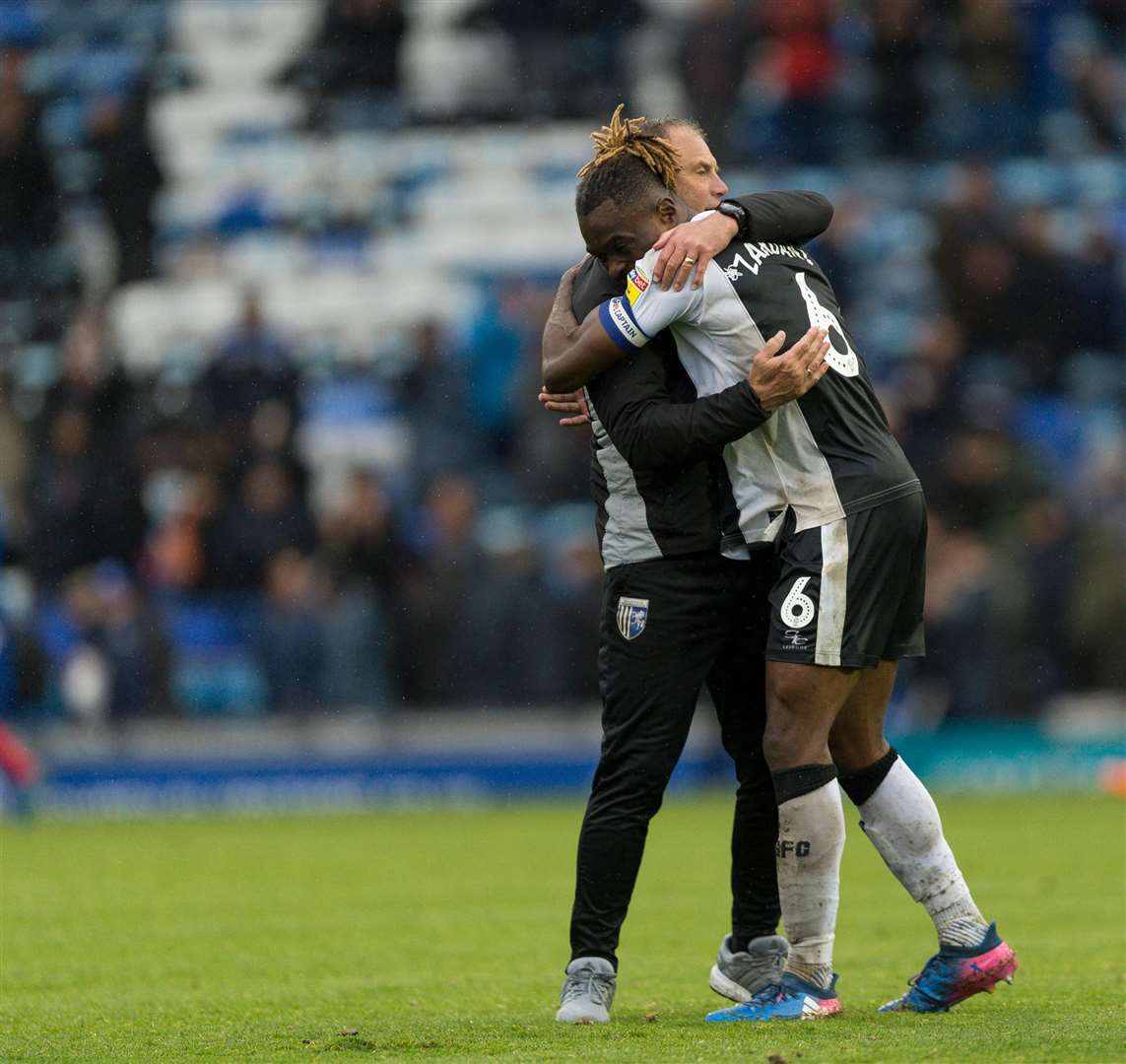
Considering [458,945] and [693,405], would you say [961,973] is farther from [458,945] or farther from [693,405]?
[458,945]

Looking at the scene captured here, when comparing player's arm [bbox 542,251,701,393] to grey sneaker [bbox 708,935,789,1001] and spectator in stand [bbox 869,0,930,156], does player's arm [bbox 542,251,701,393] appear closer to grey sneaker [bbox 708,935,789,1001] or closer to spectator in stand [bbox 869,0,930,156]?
grey sneaker [bbox 708,935,789,1001]

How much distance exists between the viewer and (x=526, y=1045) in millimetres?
4738

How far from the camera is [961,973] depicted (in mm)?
5262

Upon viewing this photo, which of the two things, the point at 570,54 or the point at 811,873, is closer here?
the point at 811,873

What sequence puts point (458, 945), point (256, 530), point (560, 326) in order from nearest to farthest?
point (560, 326), point (458, 945), point (256, 530)

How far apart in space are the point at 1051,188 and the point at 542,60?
471cm

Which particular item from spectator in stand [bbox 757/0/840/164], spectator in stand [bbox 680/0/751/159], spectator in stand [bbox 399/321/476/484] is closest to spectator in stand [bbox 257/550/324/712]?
spectator in stand [bbox 399/321/476/484]

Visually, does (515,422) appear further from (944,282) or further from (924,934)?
(924,934)

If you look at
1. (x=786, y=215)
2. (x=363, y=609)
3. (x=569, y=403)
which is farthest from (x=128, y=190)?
(x=786, y=215)

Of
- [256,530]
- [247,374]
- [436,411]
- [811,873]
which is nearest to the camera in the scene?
[811,873]

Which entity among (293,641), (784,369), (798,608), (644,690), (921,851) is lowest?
(293,641)

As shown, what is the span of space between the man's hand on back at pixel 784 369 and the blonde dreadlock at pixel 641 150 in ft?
1.88

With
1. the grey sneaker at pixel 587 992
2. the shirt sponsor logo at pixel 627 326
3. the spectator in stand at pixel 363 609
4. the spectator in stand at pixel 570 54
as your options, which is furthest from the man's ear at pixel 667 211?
the spectator in stand at pixel 570 54

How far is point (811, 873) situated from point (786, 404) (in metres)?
1.18
